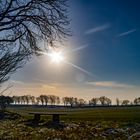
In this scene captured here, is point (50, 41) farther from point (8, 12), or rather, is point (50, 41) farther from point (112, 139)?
point (112, 139)

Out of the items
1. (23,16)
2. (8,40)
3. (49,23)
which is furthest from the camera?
(49,23)

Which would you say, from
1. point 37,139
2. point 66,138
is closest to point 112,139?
point 66,138

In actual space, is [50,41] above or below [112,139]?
above

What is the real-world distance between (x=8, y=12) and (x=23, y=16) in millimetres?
1017

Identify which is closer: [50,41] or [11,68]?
[11,68]

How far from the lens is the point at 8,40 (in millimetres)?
14547

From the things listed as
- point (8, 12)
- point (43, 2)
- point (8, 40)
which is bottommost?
point (8, 40)

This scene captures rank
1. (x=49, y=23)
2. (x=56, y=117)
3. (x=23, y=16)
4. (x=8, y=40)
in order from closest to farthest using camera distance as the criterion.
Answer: (x=8, y=40) < (x=23, y=16) < (x=49, y=23) < (x=56, y=117)

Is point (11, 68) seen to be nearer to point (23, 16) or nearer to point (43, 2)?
point (23, 16)

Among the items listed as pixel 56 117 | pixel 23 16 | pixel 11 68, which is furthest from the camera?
pixel 56 117

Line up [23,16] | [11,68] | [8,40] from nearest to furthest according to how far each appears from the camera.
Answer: [11,68] → [8,40] → [23,16]

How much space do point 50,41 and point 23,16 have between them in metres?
2.37

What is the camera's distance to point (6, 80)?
11859 millimetres

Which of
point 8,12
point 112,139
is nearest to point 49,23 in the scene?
point 8,12
